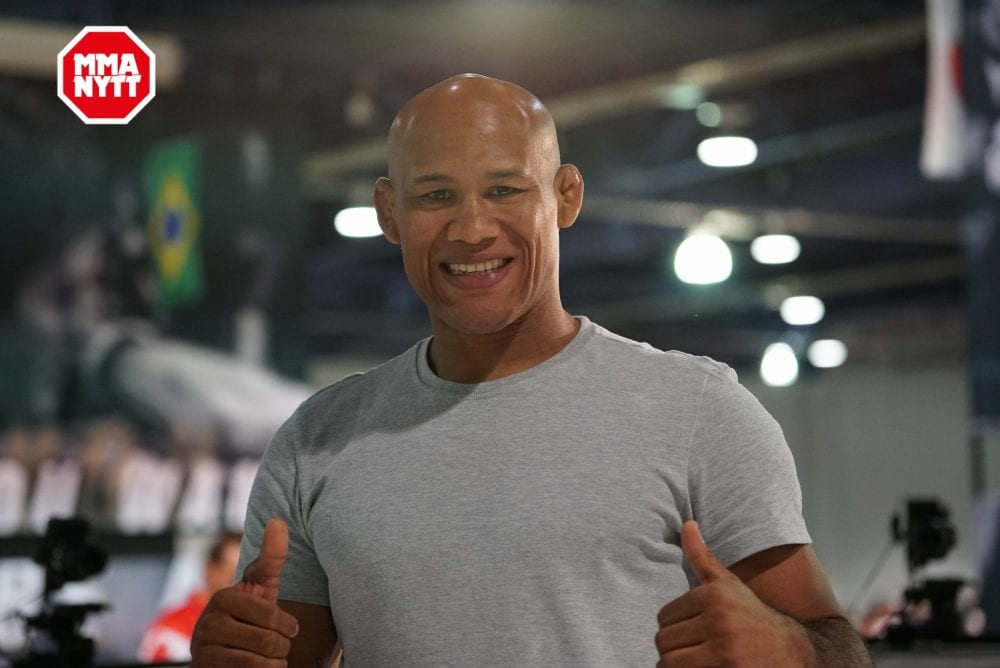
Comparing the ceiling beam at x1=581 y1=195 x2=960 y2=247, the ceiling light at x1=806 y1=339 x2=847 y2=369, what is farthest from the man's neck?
the ceiling light at x1=806 y1=339 x2=847 y2=369

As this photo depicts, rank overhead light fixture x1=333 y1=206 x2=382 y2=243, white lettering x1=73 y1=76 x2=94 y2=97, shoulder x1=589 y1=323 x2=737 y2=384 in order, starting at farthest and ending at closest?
overhead light fixture x1=333 y1=206 x2=382 y2=243 → white lettering x1=73 y1=76 x2=94 y2=97 → shoulder x1=589 y1=323 x2=737 y2=384

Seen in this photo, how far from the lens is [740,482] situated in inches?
61.6

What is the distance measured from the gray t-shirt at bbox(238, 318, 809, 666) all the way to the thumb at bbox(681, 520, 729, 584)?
109mm

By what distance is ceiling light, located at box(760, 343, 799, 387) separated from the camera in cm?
1695

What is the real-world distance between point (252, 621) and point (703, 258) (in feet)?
34.8

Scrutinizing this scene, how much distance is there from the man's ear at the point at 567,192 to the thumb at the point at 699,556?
507 mm

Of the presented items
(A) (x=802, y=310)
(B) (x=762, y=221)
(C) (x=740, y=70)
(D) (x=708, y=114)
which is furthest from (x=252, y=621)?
(A) (x=802, y=310)

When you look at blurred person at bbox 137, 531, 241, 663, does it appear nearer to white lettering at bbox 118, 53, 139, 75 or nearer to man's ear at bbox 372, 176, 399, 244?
white lettering at bbox 118, 53, 139, 75

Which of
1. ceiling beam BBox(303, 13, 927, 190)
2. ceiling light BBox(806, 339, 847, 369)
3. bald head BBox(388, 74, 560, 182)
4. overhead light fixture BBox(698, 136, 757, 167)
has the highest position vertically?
ceiling beam BBox(303, 13, 927, 190)

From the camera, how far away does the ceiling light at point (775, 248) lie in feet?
39.7

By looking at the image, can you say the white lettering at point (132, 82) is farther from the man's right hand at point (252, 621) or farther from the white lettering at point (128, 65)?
the man's right hand at point (252, 621)

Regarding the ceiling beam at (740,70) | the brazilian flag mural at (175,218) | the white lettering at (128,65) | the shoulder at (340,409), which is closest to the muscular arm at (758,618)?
the shoulder at (340,409)

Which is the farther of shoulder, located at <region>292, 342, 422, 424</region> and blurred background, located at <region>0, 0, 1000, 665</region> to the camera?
blurred background, located at <region>0, 0, 1000, 665</region>

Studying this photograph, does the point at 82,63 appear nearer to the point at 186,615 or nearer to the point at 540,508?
the point at 540,508
